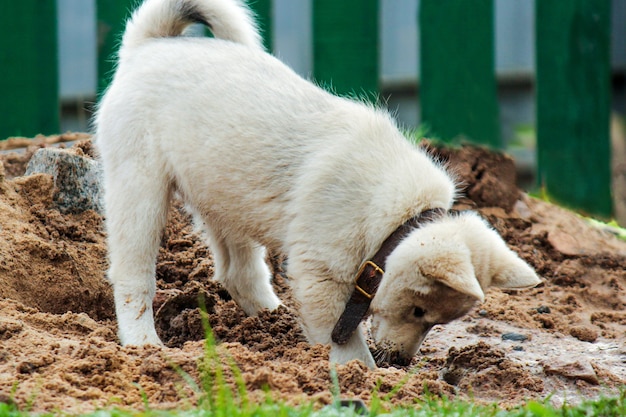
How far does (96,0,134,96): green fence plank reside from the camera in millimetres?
6578

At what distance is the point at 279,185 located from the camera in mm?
4285

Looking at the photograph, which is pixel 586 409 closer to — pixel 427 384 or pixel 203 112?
pixel 427 384

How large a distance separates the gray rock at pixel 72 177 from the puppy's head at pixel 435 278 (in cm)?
197

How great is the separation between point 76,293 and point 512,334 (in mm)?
2299

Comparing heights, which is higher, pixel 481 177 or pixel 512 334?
pixel 481 177

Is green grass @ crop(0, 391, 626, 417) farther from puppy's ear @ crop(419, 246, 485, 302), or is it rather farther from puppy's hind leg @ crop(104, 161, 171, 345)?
puppy's hind leg @ crop(104, 161, 171, 345)

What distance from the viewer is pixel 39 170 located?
5176 mm

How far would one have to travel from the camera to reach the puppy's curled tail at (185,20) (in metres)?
4.82

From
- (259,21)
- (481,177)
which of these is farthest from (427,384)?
(259,21)

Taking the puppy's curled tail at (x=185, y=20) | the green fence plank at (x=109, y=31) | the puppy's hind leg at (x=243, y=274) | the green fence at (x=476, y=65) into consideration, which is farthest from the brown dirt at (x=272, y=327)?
the green fence plank at (x=109, y=31)

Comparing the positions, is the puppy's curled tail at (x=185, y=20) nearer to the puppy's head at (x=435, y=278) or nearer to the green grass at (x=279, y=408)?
the puppy's head at (x=435, y=278)

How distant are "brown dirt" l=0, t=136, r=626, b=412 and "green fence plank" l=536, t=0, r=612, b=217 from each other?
0.46 meters

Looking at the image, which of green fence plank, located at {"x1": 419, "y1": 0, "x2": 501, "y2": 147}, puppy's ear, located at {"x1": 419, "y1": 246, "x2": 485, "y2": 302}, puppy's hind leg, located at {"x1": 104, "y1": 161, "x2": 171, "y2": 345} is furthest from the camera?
green fence plank, located at {"x1": 419, "y1": 0, "x2": 501, "y2": 147}

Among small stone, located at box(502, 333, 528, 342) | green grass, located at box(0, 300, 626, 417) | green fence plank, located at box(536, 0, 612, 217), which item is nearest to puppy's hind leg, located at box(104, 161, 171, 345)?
green grass, located at box(0, 300, 626, 417)
